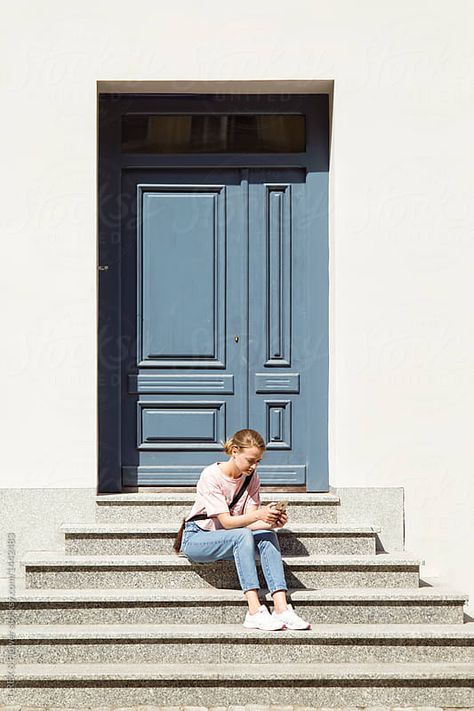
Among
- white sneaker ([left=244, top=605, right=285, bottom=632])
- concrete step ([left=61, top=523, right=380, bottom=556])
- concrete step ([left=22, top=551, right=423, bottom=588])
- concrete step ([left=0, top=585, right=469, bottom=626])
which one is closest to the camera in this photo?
white sneaker ([left=244, top=605, right=285, bottom=632])

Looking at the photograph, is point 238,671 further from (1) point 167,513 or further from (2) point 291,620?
(1) point 167,513

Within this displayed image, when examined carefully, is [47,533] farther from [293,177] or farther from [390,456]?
[293,177]

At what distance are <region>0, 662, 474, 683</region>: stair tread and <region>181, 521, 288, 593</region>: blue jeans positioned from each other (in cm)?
46

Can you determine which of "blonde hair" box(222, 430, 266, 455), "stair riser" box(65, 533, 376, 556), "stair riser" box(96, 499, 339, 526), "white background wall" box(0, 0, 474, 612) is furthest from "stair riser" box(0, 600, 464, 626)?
"white background wall" box(0, 0, 474, 612)

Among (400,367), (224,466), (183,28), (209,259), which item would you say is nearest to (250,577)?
(224,466)

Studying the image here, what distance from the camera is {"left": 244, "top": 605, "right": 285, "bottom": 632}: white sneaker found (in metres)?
5.86

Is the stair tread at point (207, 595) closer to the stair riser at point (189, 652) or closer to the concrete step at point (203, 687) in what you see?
the stair riser at point (189, 652)

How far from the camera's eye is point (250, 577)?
6.00m

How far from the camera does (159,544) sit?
22.0 ft

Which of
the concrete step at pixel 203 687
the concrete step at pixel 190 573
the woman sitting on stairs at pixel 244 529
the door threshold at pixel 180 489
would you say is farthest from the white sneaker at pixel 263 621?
the door threshold at pixel 180 489

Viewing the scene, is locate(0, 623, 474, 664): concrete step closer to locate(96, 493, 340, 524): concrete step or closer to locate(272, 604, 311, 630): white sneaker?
locate(272, 604, 311, 630): white sneaker

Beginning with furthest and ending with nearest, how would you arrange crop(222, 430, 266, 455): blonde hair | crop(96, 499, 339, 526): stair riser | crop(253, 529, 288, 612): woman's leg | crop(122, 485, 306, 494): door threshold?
crop(122, 485, 306, 494): door threshold, crop(96, 499, 339, 526): stair riser, crop(222, 430, 266, 455): blonde hair, crop(253, 529, 288, 612): woman's leg

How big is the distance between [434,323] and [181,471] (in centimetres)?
203

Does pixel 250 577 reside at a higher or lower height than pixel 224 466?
lower
